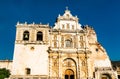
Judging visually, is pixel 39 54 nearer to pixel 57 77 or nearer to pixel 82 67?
pixel 57 77

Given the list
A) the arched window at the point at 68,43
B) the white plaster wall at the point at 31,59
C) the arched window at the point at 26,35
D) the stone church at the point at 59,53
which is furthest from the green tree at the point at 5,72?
the arched window at the point at 68,43

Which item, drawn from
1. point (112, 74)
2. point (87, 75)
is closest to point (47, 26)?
point (87, 75)

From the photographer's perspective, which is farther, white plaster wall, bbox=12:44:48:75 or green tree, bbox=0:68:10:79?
green tree, bbox=0:68:10:79

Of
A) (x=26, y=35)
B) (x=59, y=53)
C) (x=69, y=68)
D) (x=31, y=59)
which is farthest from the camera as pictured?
(x=26, y=35)

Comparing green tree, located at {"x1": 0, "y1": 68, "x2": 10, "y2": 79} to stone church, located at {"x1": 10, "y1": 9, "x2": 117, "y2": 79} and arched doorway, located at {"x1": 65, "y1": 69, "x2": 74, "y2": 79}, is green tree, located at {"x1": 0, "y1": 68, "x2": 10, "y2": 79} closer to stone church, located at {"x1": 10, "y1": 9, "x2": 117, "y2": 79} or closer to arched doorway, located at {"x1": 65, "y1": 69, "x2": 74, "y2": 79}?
stone church, located at {"x1": 10, "y1": 9, "x2": 117, "y2": 79}

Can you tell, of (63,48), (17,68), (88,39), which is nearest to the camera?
→ (17,68)

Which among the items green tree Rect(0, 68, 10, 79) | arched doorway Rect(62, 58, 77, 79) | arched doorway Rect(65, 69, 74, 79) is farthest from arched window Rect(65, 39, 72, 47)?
green tree Rect(0, 68, 10, 79)

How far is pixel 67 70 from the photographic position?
139 ft

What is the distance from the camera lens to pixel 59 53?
4256 cm

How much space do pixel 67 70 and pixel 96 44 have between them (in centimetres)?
863

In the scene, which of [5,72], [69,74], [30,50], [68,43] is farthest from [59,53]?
[5,72]

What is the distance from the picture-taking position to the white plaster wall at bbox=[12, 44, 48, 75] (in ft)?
133

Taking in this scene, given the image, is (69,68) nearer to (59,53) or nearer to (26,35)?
(59,53)

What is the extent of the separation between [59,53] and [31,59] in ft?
18.0
